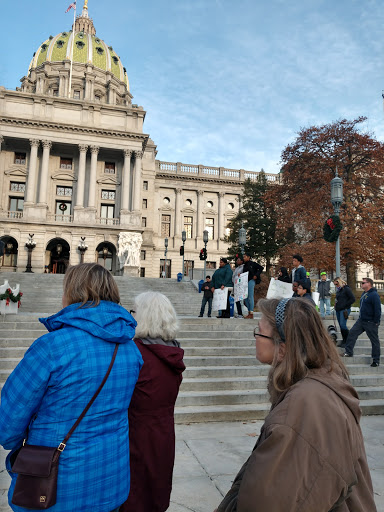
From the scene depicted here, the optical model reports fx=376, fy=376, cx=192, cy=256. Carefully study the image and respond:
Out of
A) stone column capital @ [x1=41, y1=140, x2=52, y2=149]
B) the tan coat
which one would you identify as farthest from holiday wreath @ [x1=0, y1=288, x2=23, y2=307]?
stone column capital @ [x1=41, y1=140, x2=52, y2=149]

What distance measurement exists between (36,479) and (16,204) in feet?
156

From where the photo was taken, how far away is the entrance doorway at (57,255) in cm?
4391

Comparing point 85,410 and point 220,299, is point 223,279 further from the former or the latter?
point 85,410

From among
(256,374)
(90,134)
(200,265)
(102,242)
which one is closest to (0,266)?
(102,242)

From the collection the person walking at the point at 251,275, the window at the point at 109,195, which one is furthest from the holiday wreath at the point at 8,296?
the window at the point at 109,195

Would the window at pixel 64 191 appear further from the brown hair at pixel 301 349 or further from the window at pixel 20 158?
the brown hair at pixel 301 349

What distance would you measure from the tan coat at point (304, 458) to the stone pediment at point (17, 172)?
158ft

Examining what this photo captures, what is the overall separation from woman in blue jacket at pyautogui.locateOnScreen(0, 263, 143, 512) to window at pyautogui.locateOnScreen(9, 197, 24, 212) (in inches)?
1844

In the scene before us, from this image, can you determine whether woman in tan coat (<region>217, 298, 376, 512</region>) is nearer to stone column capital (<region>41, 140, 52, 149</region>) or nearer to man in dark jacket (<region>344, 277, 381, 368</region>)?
man in dark jacket (<region>344, 277, 381, 368</region>)

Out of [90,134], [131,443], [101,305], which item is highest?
[90,134]

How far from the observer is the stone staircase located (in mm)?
6465

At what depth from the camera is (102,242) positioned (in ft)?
144

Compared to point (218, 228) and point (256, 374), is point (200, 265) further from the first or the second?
point (256, 374)

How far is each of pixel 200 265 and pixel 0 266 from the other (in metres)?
27.5
